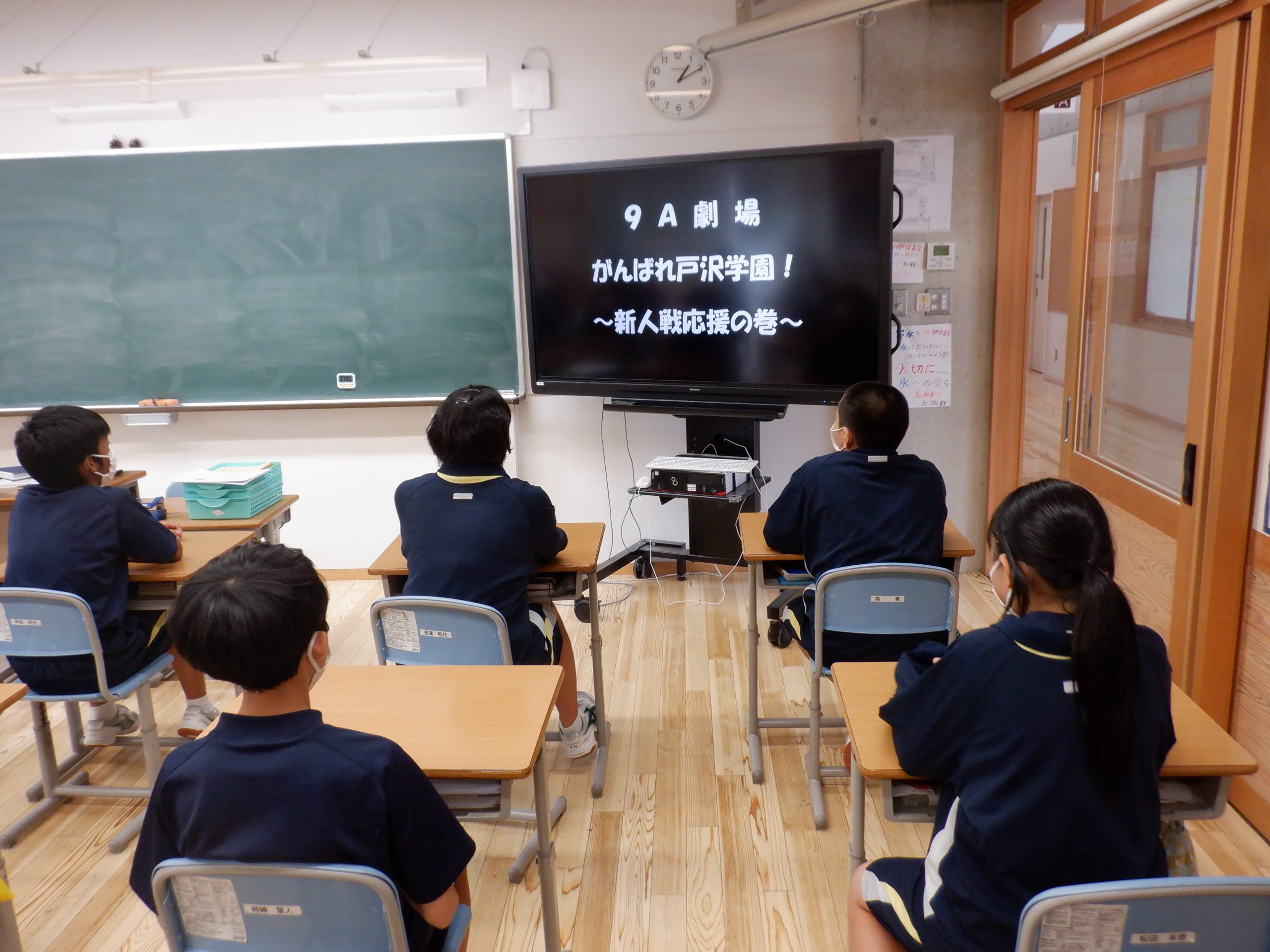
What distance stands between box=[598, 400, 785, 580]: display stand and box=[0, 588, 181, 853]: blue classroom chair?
2009mm

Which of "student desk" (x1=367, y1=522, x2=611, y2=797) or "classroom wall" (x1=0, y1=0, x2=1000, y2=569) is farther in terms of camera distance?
"classroom wall" (x1=0, y1=0, x2=1000, y2=569)

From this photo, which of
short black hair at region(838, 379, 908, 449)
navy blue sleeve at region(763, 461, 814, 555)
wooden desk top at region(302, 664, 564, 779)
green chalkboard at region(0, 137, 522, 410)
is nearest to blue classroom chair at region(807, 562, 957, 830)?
navy blue sleeve at region(763, 461, 814, 555)

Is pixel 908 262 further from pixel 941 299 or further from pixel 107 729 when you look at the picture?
pixel 107 729

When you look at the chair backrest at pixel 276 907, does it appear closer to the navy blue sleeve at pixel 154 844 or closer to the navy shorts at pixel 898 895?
the navy blue sleeve at pixel 154 844

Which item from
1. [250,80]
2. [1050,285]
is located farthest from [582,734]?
[1050,285]

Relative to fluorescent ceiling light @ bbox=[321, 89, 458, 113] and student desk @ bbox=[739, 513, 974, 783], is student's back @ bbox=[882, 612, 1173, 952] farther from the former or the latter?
fluorescent ceiling light @ bbox=[321, 89, 458, 113]

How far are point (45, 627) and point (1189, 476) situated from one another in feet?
10.4

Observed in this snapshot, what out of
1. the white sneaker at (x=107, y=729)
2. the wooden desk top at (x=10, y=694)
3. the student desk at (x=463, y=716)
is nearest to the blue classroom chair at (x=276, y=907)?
the student desk at (x=463, y=716)

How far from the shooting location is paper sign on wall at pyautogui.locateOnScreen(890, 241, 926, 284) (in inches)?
168

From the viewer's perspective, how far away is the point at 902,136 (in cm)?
416

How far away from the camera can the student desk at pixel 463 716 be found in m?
1.66

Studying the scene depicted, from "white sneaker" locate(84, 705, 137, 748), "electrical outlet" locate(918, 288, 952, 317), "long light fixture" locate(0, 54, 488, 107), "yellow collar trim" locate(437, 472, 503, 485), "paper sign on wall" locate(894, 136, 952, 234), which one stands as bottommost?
"white sneaker" locate(84, 705, 137, 748)

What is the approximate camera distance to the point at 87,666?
258cm

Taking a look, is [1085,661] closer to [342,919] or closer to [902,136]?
[342,919]
